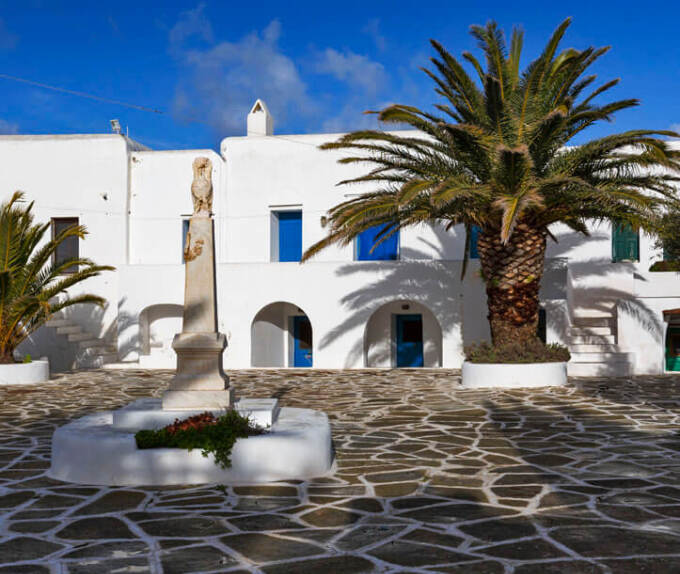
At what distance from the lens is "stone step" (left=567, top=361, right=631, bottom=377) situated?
1594 cm

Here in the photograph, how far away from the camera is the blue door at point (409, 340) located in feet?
71.5

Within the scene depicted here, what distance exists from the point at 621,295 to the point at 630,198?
5.96 metres

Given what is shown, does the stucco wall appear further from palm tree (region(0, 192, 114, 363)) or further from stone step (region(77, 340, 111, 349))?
palm tree (region(0, 192, 114, 363))

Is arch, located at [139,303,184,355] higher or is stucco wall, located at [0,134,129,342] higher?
stucco wall, located at [0,134,129,342]

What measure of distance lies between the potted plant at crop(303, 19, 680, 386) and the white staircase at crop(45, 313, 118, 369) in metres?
9.58

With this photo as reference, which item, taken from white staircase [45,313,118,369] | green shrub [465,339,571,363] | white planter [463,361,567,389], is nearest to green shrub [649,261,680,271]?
green shrub [465,339,571,363]

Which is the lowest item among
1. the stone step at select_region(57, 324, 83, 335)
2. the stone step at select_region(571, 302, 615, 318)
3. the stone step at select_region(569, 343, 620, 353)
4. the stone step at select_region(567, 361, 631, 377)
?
the stone step at select_region(567, 361, 631, 377)

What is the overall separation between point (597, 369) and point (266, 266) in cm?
905

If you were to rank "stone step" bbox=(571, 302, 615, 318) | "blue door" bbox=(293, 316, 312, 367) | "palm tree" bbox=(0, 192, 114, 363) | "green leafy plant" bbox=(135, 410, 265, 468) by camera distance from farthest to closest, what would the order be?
"blue door" bbox=(293, 316, 312, 367)
"stone step" bbox=(571, 302, 615, 318)
"palm tree" bbox=(0, 192, 114, 363)
"green leafy plant" bbox=(135, 410, 265, 468)

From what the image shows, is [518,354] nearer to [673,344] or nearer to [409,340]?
[673,344]

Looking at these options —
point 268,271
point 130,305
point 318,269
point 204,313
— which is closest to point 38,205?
point 130,305

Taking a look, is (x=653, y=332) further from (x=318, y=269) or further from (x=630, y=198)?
(x=318, y=269)

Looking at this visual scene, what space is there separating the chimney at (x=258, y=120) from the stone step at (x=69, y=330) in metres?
7.94

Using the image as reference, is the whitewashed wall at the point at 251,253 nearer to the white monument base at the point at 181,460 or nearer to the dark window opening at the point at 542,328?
the dark window opening at the point at 542,328
